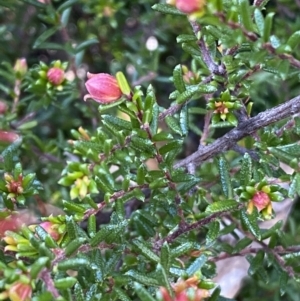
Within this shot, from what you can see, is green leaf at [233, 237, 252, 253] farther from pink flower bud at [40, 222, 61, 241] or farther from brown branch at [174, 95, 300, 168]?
pink flower bud at [40, 222, 61, 241]

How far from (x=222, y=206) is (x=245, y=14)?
0.30 metres

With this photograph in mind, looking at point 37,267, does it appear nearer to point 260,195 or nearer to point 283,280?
point 260,195

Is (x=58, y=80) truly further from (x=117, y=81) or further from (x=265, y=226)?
(x=265, y=226)

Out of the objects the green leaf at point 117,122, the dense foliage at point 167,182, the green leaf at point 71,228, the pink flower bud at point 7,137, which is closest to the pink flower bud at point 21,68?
the dense foliage at point 167,182

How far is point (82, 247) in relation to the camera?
0.83 meters

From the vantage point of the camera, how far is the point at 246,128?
89cm

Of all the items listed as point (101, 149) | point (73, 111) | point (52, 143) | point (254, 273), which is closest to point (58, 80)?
point (52, 143)

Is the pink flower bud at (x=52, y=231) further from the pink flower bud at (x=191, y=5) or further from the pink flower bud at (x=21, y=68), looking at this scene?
the pink flower bud at (x=21, y=68)

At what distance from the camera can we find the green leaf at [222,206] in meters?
0.83

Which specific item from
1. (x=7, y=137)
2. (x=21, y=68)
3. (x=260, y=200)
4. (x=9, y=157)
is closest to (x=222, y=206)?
(x=260, y=200)

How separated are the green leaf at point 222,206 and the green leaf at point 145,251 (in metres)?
0.12

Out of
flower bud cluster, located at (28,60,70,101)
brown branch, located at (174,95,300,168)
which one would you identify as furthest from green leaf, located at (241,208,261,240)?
flower bud cluster, located at (28,60,70,101)

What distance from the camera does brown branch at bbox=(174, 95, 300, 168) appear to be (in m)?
0.82

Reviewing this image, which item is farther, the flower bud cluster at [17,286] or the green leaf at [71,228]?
the green leaf at [71,228]
